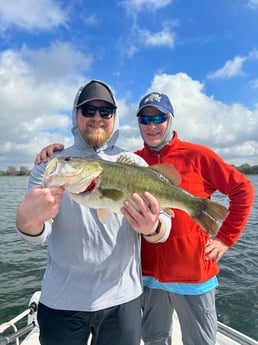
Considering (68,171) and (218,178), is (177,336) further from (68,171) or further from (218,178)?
(68,171)

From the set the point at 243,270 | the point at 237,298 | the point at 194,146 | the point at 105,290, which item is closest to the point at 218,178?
the point at 194,146

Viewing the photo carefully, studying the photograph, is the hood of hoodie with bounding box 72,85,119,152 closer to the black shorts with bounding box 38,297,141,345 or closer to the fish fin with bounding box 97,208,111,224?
the fish fin with bounding box 97,208,111,224

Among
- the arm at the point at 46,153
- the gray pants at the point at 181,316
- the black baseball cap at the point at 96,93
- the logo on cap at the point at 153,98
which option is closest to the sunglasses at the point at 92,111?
the black baseball cap at the point at 96,93

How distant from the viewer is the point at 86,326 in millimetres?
2834

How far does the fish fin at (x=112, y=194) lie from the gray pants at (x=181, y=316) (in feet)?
5.27

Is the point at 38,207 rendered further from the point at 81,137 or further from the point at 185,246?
the point at 185,246

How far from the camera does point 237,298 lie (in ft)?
30.2

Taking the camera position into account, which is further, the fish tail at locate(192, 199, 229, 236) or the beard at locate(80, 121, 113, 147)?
the beard at locate(80, 121, 113, 147)

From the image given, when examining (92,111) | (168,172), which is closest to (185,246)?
(168,172)

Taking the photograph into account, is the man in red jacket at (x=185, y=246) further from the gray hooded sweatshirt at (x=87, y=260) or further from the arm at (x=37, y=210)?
the arm at (x=37, y=210)

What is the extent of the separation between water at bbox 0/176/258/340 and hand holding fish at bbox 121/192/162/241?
6.26m

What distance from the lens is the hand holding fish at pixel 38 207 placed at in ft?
8.09

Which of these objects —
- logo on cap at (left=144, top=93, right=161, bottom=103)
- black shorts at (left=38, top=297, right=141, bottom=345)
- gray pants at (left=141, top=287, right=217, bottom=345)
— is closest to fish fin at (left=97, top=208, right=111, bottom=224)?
black shorts at (left=38, top=297, right=141, bottom=345)

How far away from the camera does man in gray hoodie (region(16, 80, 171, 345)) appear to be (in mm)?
2736
